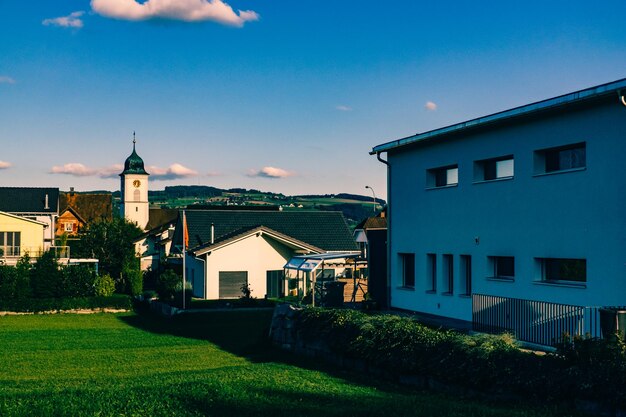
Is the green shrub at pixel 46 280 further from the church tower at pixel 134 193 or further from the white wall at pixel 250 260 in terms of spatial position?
the church tower at pixel 134 193

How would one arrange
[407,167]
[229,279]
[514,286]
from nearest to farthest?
1. [514,286]
2. [407,167]
3. [229,279]

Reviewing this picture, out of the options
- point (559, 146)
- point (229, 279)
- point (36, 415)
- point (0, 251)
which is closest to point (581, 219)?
point (559, 146)

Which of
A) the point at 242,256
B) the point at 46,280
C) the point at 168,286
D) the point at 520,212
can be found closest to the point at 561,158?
the point at 520,212

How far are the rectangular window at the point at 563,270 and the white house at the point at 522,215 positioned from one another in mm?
25

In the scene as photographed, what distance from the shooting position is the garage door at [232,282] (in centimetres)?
4103

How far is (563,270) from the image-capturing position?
1784 cm

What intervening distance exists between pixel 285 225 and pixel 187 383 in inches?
1361

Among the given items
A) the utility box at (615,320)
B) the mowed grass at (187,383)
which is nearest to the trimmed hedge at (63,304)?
the mowed grass at (187,383)

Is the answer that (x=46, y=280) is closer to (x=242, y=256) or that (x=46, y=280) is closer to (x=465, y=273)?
(x=242, y=256)

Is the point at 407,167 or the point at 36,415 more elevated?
the point at 407,167

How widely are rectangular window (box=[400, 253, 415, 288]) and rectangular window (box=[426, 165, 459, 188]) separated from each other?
110 inches

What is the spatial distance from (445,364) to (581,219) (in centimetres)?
577

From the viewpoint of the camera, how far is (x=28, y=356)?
21.9 meters

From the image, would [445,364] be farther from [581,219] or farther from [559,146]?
[559,146]
